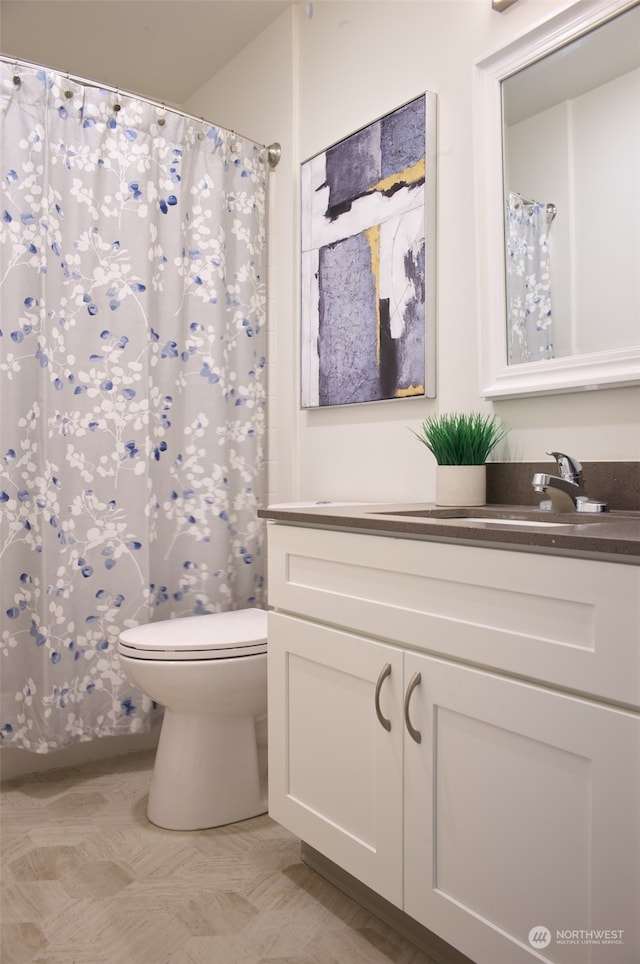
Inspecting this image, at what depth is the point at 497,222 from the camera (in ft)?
5.40

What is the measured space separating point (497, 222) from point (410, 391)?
48 centimetres

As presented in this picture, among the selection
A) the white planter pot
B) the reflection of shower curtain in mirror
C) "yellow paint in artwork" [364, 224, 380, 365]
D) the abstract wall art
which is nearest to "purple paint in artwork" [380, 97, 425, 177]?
the abstract wall art

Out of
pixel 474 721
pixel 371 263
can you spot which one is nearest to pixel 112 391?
pixel 371 263

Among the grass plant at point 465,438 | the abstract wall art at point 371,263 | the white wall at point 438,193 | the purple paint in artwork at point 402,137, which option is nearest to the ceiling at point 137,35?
the white wall at point 438,193

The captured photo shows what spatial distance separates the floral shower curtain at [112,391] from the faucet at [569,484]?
1198 mm

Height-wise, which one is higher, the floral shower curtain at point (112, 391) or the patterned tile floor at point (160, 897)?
the floral shower curtain at point (112, 391)

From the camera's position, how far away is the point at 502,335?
164 cm

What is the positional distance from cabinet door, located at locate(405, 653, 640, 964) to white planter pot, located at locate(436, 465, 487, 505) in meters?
0.51

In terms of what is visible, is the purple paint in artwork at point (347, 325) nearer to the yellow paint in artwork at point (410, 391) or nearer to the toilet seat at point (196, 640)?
the yellow paint in artwork at point (410, 391)

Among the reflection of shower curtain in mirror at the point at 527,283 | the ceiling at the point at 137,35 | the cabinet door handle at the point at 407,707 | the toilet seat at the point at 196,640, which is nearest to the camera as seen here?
the cabinet door handle at the point at 407,707

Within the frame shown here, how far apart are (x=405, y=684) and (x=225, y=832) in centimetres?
86

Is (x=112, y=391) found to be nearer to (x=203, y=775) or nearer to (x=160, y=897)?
(x=203, y=775)

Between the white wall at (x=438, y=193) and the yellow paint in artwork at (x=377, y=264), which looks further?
the yellow paint in artwork at (x=377, y=264)

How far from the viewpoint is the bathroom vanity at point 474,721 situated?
36.2 inches
